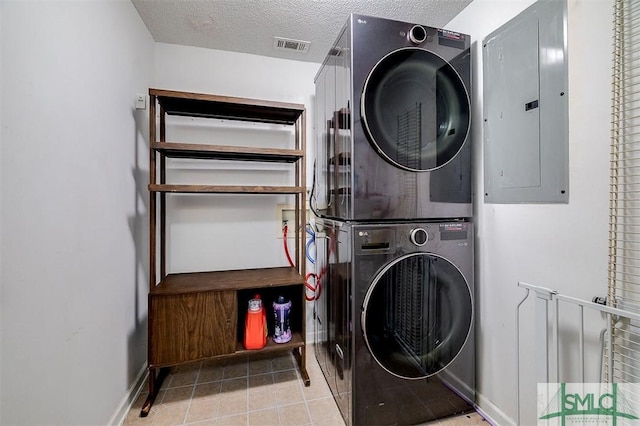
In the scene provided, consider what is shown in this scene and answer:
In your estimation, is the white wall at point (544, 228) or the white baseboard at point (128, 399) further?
the white baseboard at point (128, 399)

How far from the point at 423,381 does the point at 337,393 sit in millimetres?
475

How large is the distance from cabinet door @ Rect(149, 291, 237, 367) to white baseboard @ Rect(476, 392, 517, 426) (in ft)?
4.64

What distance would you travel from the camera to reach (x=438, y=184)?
1402mm

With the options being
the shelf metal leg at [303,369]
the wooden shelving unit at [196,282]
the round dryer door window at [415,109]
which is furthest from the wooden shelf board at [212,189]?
the shelf metal leg at [303,369]

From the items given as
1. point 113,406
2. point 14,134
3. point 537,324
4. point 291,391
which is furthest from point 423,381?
point 14,134

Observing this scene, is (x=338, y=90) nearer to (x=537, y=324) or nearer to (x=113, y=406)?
(x=537, y=324)

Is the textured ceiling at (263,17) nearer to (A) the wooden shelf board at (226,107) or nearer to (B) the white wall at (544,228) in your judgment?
(B) the white wall at (544,228)

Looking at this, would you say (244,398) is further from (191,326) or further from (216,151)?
(216,151)

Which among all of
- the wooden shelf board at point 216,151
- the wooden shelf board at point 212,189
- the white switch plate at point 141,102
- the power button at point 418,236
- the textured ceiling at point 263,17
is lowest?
the power button at point 418,236

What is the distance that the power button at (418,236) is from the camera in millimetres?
1313

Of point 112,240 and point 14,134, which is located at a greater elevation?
point 14,134

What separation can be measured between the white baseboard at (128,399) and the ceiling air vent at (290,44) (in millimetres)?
2388

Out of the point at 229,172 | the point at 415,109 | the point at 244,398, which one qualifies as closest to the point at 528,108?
the point at 415,109

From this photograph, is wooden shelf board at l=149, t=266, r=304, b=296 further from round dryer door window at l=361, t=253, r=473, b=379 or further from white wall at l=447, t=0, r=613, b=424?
white wall at l=447, t=0, r=613, b=424
